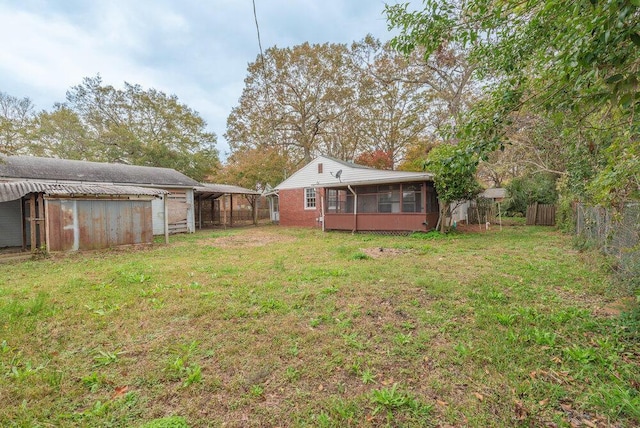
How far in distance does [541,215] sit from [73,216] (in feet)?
73.0

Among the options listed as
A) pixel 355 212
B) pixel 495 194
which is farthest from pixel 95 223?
pixel 495 194

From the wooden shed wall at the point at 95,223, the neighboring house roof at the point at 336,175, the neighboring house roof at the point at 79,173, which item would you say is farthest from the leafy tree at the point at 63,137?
the wooden shed wall at the point at 95,223

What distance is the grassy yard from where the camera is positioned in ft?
6.82

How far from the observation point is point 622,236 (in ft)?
15.7

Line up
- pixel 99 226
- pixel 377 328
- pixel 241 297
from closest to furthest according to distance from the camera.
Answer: pixel 377 328
pixel 241 297
pixel 99 226

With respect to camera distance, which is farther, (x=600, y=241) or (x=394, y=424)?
(x=600, y=241)

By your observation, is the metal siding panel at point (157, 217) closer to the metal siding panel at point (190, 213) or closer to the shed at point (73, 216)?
the metal siding panel at point (190, 213)

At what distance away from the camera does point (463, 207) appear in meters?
19.4

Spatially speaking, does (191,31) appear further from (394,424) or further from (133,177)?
(394,424)

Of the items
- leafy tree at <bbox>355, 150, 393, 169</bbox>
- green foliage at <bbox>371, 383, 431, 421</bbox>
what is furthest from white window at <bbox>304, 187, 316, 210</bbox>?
green foliage at <bbox>371, 383, 431, 421</bbox>

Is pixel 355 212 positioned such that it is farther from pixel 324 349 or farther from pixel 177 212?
pixel 324 349

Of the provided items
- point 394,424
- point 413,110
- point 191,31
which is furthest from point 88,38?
point 413,110

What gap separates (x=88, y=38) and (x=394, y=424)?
13.5 metres

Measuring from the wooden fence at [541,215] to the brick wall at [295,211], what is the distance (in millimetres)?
12834
